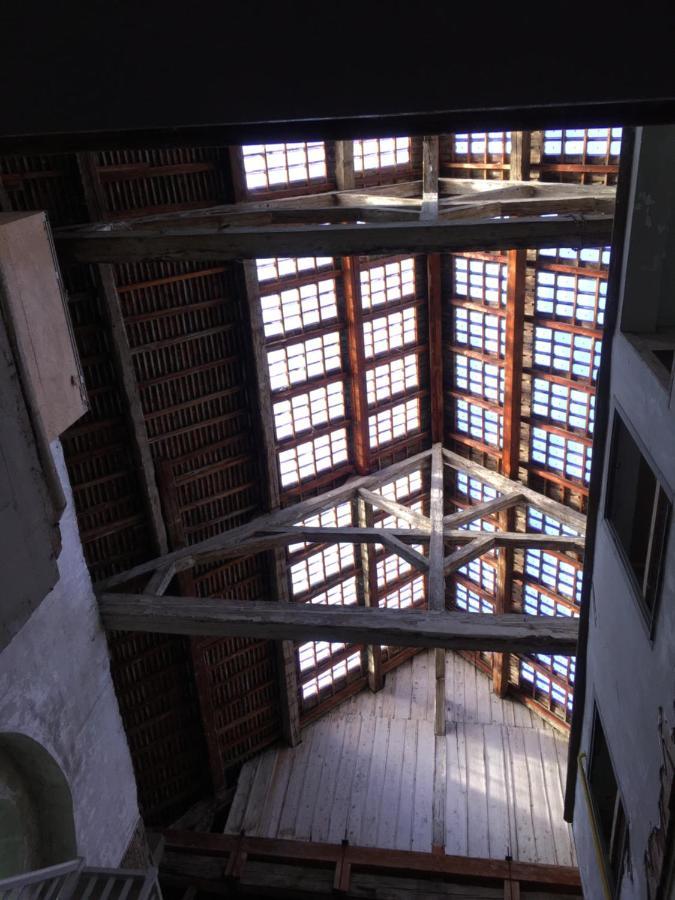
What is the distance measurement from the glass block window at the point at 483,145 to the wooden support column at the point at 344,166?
1906 millimetres

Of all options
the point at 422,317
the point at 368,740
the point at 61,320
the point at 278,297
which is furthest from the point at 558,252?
the point at 368,740

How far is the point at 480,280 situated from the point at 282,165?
13.7ft

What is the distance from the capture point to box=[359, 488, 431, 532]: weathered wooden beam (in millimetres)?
14086

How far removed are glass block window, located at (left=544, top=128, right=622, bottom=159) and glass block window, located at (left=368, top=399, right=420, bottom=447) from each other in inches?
215

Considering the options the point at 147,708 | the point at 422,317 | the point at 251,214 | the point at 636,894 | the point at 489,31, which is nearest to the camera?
the point at 489,31

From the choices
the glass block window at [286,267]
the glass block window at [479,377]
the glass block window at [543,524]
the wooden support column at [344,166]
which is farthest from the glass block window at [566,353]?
the wooden support column at [344,166]

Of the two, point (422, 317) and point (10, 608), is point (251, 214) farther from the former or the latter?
point (10, 608)

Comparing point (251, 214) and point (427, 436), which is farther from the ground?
point (251, 214)

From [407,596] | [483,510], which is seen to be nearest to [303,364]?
[483,510]

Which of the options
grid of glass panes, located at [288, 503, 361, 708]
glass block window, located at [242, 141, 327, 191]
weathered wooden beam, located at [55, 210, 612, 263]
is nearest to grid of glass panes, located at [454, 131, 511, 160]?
glass block window, located at [242, 141, 327, 191]

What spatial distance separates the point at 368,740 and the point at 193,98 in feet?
52.4

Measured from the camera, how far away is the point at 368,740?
15.7 meters

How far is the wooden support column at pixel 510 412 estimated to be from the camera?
12844mm

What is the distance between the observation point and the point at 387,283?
13688 mm
